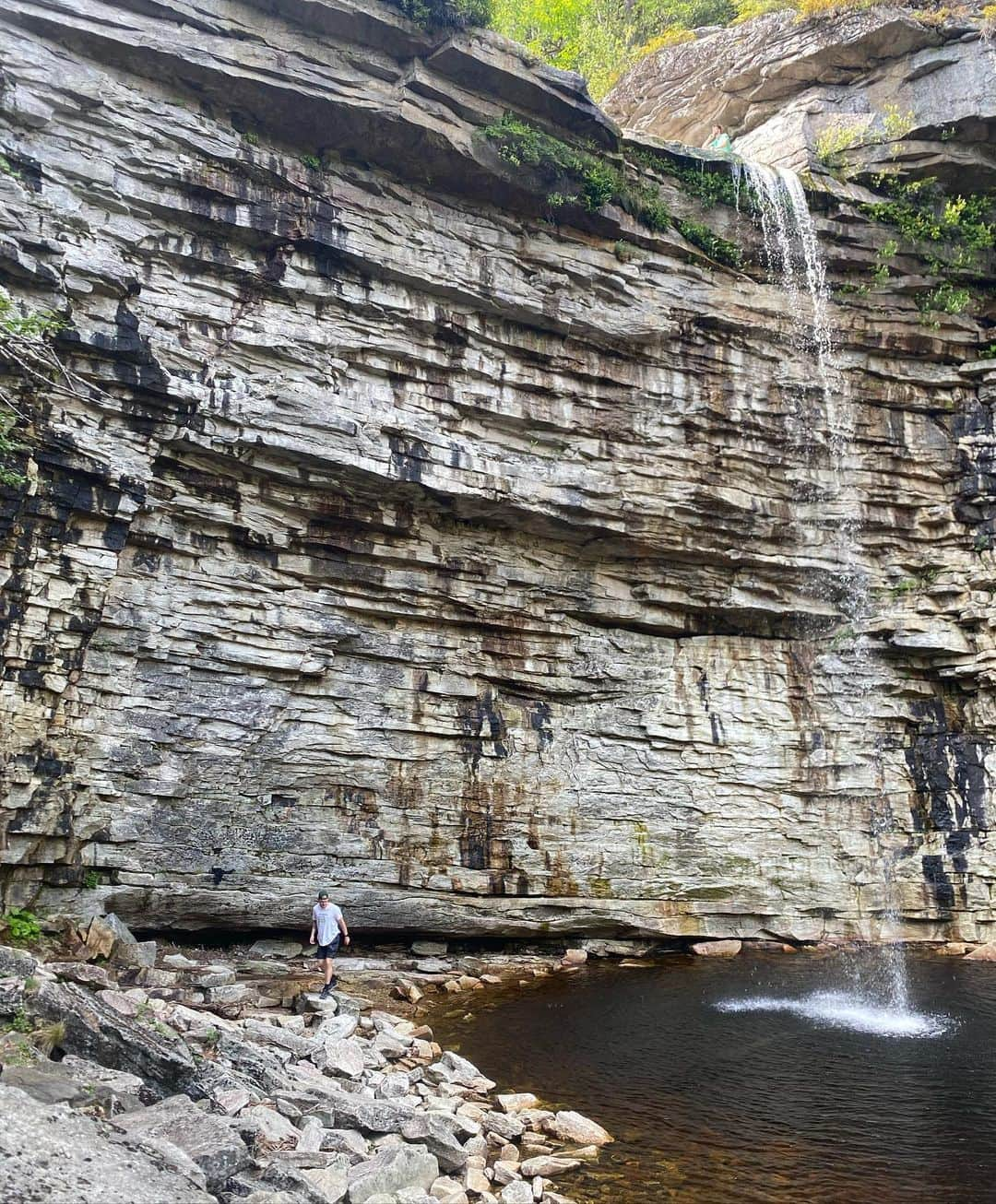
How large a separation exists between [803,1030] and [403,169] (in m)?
15.6

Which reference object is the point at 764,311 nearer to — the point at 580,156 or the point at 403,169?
the point at 580,156

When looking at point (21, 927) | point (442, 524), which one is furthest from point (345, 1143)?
point (442, 524)

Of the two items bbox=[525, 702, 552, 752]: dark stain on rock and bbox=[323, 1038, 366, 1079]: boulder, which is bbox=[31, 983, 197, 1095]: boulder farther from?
bbox=[525, 702, 552, 752]: dark stain on rock

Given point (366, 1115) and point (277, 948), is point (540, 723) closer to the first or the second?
point (277, 948)

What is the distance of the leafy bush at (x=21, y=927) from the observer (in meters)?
11.0

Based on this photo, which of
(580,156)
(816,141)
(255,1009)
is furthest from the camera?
(816,141)

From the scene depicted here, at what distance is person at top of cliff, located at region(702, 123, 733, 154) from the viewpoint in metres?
21.0

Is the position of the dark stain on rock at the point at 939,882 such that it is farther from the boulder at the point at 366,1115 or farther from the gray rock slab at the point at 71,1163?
the gray rock slab at the point at 71,1163

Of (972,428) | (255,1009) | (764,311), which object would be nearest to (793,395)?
(764,311)

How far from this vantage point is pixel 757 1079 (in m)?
9.16

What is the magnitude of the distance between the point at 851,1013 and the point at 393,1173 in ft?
28.5

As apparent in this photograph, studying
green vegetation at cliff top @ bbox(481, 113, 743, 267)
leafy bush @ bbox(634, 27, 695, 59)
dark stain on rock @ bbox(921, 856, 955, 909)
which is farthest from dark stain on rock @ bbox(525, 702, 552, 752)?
leafy bush @ bbox(634, 27, 695, 59)

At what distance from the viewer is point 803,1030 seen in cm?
1106

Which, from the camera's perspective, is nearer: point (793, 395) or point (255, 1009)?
point (255, 1009)
